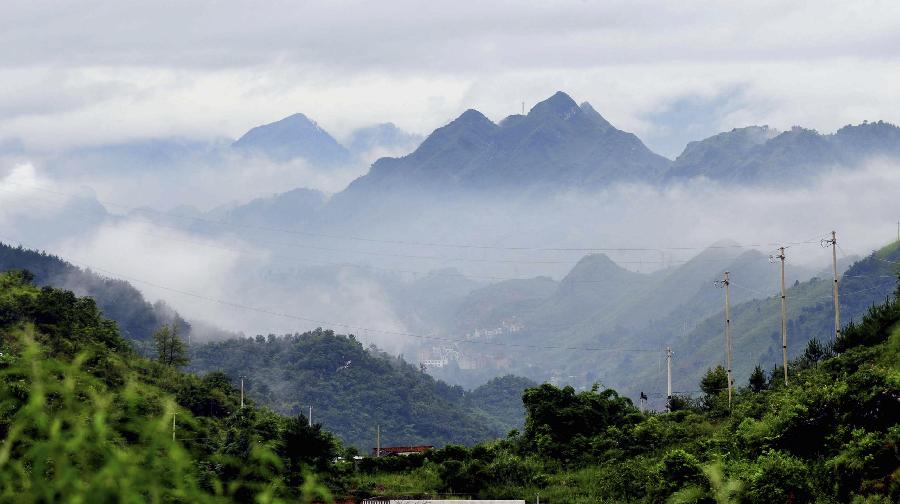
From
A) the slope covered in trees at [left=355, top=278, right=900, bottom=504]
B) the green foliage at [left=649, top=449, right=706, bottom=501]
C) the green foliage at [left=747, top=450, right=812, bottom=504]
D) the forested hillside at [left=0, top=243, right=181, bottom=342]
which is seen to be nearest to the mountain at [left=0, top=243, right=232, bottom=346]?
the forested hillside at [left=0, top=243, right=181, bottom=342]

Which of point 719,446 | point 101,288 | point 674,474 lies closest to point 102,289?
point 101,288

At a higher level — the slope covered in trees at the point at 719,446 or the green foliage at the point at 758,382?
the green foliage at the point at 758,382

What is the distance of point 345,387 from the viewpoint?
148750 millimetres

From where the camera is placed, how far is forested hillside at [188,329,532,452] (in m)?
142

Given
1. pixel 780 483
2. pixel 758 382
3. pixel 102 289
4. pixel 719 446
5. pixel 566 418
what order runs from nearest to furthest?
pixel 780 483, pixel 719 446, pixel 758 382, pixel 566 418, pixel 102 289

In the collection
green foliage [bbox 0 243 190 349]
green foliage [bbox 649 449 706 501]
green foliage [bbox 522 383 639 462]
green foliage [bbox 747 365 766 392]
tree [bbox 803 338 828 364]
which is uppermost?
green foliage [bbox 0 243 190 349]

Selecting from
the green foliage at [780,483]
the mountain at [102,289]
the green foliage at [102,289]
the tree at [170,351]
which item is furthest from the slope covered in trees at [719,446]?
the green foliage at [102,289]

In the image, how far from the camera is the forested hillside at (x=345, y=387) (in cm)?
14225

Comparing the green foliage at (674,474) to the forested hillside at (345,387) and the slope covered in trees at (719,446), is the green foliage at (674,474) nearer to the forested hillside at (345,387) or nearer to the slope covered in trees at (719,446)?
the slope covered in trees at (719,446)

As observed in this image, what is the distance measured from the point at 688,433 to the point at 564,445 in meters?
7.47

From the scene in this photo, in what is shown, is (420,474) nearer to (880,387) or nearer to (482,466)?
(482,466)

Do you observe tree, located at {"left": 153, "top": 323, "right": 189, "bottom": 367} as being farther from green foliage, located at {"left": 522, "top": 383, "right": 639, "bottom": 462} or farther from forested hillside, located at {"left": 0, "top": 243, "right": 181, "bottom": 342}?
forested hillside, located at {"left": 0, "top": 243, "right": 181, "bottom": 342}

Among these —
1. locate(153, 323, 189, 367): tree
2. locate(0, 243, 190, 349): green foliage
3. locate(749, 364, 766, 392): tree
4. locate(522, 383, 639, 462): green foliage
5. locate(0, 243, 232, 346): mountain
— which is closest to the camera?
locate(522, 383, 639, 462): green foliage

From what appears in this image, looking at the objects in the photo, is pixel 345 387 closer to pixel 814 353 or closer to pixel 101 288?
pixel 101 288
